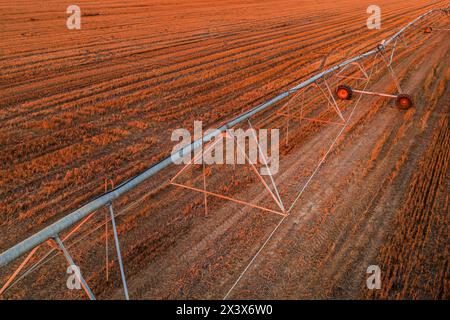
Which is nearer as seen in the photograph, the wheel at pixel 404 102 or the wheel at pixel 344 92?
the wheel at pixel 404 102

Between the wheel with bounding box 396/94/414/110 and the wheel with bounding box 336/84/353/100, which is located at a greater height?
the wheel with bounding box 336/84/353/100

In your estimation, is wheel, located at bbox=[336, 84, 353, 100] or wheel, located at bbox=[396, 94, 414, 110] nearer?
wheel, located at bbox=[396, 94, 414, 110]

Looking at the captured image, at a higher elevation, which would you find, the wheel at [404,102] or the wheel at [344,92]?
the wheel at [344,92]
